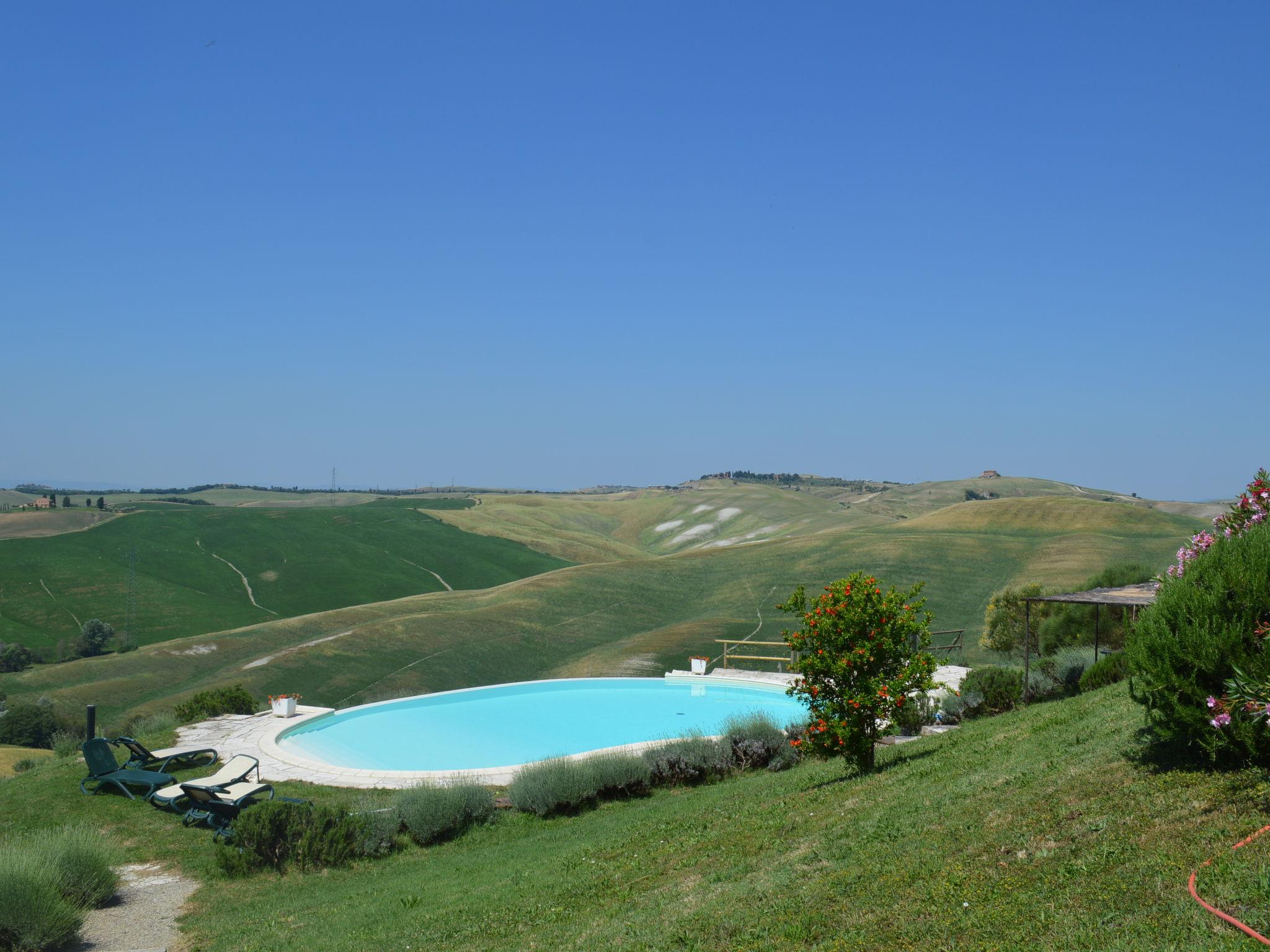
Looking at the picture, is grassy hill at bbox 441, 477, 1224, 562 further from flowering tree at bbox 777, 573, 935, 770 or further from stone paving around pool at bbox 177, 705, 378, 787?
flowering tree at bbox 777, 573, 935, 770

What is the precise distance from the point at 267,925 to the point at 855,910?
566 centimetres

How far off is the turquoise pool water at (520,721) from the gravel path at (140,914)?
5.75 meters

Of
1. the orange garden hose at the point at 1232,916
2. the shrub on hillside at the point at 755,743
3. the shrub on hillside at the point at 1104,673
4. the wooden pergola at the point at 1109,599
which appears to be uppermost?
the wooden pergola at the point at 1109,599

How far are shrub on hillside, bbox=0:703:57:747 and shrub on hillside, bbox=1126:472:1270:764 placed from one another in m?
30.5

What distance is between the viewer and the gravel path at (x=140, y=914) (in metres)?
8.17

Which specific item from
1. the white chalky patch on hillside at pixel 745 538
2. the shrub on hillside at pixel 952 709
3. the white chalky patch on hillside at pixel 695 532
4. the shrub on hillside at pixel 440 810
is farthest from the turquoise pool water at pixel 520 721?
the white chalky patch on hillside at pixel 695 532

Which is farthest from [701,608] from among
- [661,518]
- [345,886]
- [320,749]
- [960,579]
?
[661,518]

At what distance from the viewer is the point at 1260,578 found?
6.05 meters

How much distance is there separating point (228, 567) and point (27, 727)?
41.4 meters

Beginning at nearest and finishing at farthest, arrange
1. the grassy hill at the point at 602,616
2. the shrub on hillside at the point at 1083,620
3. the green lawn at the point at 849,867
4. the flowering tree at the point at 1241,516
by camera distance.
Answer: the green lawn at the point at 849,867 < the flowering tree at the point at 1241,516 < the shrub on hillside at the point at 1083,620 < the grassy hill at the point at 602,616

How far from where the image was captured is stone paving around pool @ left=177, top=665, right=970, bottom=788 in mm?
14234

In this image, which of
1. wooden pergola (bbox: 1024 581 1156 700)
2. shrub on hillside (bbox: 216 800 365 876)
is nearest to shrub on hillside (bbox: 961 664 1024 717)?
wooden pergola (bbox: 1024 581 1156 700)

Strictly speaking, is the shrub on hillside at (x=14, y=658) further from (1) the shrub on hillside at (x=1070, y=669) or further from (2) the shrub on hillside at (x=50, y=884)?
(1) the shrub on hillside at (x=1070, y=669)

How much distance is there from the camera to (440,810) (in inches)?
459
